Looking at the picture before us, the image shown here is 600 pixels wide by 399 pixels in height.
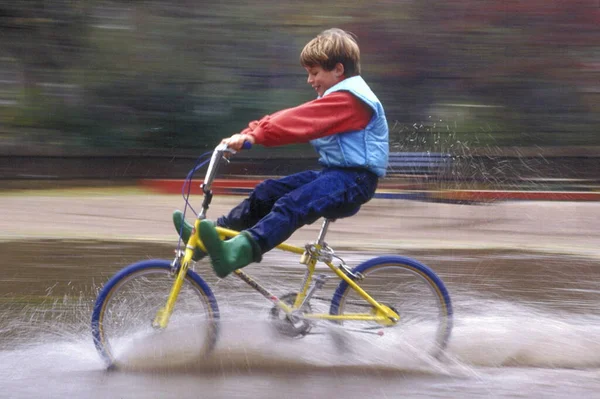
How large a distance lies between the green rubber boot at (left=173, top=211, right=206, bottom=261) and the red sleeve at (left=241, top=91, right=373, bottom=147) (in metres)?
0.52

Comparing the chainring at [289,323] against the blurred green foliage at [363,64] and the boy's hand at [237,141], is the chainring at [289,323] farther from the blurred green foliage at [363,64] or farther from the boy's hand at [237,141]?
the blurred green foliage at [363,64]

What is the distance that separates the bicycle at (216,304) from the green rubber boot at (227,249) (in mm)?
131

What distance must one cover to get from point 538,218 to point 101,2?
237 inches

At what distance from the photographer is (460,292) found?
6.02m

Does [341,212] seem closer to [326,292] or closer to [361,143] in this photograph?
[361,143]

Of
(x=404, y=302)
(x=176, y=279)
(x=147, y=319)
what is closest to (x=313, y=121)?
(x=176, y=279)

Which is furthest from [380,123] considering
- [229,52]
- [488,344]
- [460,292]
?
[229,52]

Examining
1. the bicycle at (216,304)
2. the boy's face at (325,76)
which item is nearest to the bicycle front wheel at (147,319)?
the bicycle at (216,304)

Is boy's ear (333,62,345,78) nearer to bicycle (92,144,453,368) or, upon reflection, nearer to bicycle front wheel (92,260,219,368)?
bicycle (92,144,453,368)

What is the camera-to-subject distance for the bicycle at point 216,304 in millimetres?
4309

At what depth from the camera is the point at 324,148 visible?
4.45 meters

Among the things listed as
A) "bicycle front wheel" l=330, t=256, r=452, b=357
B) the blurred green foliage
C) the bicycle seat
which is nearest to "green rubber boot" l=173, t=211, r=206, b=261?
the bicycle seat

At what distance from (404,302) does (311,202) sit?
87 cm

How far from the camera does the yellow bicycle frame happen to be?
4289 millimetres
